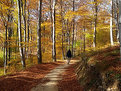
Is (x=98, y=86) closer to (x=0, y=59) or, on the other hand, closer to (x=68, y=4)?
(x=68, y=4)

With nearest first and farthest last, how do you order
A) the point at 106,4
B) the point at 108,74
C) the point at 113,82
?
the point at 113,82 < the point at 108,74 < the point at 106,4

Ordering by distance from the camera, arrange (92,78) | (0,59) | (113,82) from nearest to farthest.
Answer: (113,82), (92,78), (0,59)

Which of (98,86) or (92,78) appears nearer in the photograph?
(98,86)

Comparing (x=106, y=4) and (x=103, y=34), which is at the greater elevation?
(x=106, y=4)

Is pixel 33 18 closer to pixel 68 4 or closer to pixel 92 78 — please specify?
pixel 68 4

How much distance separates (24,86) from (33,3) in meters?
16.0

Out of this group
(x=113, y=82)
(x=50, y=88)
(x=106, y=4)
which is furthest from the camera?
(x=106, y=4)

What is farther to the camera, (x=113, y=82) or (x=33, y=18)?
(x=33, y=18)

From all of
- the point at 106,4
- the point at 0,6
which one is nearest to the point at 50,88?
the point at 0,6

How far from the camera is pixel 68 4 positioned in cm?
1877

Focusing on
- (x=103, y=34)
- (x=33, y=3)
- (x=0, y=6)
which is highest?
(x=33, y=3)

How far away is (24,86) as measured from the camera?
18.6 feet

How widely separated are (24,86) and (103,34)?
1955 centimetres

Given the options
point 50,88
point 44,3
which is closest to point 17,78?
point 50,88
